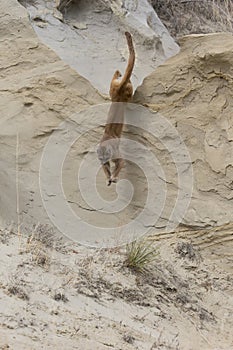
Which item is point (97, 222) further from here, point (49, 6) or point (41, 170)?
point (49, 6)

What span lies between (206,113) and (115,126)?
816mm

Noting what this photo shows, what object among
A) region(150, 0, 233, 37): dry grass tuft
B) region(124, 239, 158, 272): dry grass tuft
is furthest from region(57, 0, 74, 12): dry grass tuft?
region(124, 239, 158, 272): dry grass tuft

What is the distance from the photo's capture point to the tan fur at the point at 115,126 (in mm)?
6332

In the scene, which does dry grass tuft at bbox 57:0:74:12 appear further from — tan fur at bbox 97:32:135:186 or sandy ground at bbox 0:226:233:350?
sandy ground at bbox 0:226:233:350

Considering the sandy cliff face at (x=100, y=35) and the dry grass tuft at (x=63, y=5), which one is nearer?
the sandy cliff face at (x=100, y=35)

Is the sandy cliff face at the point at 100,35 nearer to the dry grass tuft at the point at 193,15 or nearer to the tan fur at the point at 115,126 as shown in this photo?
the tan fur at the point at 115,126

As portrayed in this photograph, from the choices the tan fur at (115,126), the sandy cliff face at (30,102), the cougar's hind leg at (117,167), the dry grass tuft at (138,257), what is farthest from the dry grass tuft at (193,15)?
the dry grass tuft at (138,257)

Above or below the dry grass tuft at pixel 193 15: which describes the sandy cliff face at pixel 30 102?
below

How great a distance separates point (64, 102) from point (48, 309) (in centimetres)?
265

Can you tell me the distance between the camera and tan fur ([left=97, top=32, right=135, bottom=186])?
633 cm

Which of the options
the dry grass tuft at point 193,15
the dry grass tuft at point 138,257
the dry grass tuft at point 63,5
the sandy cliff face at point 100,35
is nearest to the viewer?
the dry grass tuft at point 138,257

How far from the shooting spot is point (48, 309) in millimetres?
4746

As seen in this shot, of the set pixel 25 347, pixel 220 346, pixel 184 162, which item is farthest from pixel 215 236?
pixel 25 347

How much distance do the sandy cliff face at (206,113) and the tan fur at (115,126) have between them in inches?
12.6
